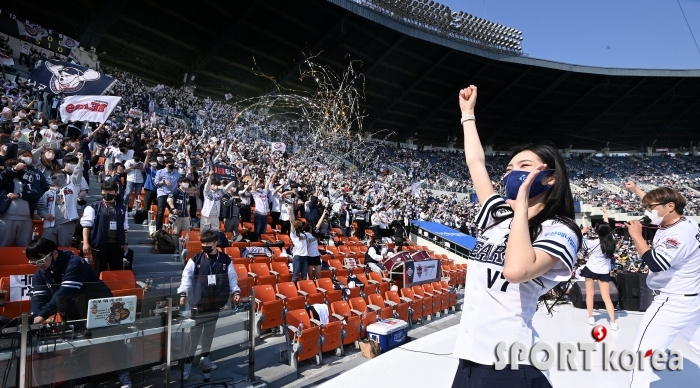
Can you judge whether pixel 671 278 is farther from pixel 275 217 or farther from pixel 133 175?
pixel 275 217

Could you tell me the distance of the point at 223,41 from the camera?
30.5 m

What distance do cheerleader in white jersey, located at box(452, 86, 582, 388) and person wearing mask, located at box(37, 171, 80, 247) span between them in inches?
264

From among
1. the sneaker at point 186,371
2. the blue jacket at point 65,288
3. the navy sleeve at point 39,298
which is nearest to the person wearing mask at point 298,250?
the sneaker at point 186,371

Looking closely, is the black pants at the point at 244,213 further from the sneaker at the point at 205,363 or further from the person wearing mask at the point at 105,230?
the sneaker at the point at 205,363

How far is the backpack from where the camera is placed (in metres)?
9.02

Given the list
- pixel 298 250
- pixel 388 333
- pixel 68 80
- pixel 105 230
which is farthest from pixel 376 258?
pixel 68 80

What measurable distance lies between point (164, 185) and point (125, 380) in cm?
576

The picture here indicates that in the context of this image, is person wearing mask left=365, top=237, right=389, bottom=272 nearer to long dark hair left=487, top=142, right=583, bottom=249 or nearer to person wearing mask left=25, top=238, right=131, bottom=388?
person wearing mask left=25, top=238, right=131, bottom=388

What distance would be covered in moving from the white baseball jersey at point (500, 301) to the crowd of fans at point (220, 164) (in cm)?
636

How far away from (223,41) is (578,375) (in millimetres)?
30786

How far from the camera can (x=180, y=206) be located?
9266 millimetres

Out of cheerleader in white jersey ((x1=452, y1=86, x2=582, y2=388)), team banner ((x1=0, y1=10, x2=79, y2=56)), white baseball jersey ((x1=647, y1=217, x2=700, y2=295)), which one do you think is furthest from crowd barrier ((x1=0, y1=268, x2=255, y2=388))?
team banner ((x1=0, y1=10, x2=79, y2=56))

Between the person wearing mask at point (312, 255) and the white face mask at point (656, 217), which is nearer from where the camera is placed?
the white face mask at point (656, 217)

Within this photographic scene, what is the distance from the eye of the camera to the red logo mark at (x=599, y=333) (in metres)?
5.64
